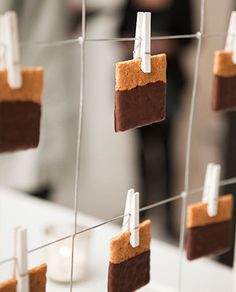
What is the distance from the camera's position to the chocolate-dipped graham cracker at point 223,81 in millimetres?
765

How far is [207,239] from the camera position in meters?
0.81

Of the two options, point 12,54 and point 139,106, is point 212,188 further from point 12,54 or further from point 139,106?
point 12,54

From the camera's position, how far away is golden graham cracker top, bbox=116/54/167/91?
0.62 meters

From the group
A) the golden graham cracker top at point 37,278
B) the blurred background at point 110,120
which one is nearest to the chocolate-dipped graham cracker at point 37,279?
the golden graham cracker top at point 37,278

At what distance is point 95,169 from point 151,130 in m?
0.49

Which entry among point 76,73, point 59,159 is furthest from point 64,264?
point 76,73

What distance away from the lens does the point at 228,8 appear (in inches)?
92.2

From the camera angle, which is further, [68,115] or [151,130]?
[151,130]

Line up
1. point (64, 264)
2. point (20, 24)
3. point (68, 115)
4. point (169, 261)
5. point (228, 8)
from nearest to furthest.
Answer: point (64, 264) < point (169, 261) < point (20, 24) < point (68, 115) < point (228, 8)

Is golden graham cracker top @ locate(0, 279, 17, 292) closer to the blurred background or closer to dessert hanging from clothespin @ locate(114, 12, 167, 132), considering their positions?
dessert hanging from clothespin @ locate(114, 12, 167, 132)

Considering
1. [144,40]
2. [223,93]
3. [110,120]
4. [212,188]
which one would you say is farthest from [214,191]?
[110,120]

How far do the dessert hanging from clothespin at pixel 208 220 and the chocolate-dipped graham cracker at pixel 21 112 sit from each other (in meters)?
0.30

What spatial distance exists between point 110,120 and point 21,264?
6.58ft

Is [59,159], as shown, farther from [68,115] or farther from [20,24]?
[20,24]
